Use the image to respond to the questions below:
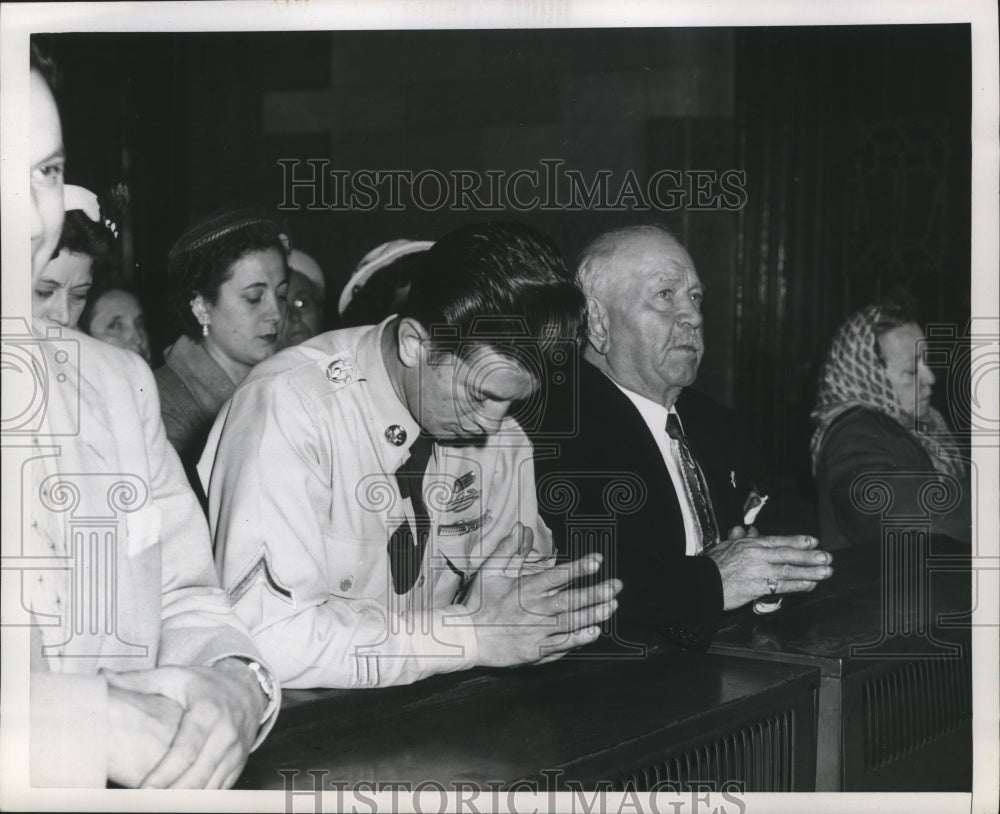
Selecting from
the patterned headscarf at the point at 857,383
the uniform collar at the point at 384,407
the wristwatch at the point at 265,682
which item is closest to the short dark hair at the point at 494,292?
the uniform collar at the point at 384,407

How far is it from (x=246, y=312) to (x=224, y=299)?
6cm

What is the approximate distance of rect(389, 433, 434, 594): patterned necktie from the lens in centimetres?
258

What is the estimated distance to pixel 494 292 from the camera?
8.38 feet

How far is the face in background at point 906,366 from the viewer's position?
3.29m

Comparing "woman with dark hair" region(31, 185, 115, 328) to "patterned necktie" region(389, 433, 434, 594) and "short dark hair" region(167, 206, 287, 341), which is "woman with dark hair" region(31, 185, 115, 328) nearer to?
"short dark hair" region(167, 206, 287, 341)

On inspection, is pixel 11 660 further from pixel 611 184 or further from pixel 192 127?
pixel 611 184

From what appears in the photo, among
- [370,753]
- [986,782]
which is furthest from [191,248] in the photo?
[986,782]

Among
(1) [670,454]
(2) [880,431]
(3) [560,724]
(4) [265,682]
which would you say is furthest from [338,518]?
(2) [880,431]

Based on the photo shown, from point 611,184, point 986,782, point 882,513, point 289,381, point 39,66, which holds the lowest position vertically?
point 986,782

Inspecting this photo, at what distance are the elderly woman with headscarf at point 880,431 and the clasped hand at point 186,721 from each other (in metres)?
1.79

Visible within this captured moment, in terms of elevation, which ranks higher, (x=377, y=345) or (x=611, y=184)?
(x=611, y=184)

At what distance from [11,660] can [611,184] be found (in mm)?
1718

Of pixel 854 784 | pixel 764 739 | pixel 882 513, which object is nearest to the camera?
pixel 764 739

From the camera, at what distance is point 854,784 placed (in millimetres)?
2697
